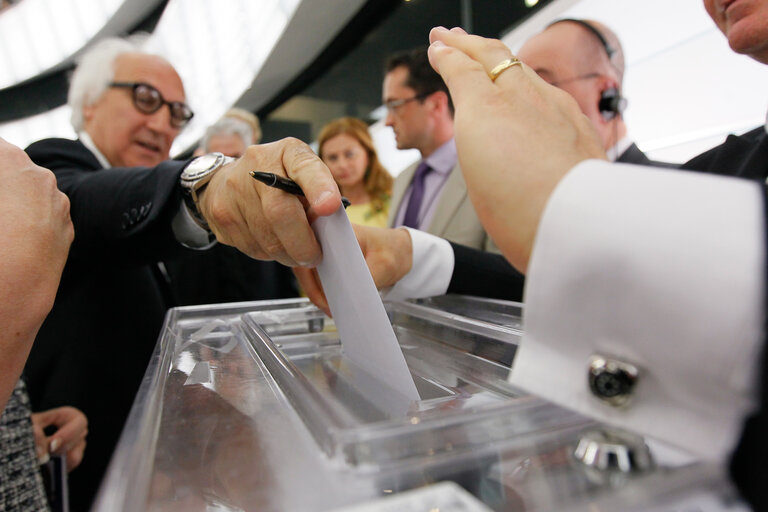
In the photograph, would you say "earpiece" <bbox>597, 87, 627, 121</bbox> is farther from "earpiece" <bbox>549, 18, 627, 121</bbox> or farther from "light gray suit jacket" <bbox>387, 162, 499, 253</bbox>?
"light gray suit jacket" <bbox>387, 162, 499, 253</bbox>

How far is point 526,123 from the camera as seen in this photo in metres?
0.41

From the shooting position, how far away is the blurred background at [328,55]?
1.93 metres

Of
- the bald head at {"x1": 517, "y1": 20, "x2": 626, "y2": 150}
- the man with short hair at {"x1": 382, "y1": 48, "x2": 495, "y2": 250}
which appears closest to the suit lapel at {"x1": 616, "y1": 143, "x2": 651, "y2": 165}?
the bald head at {"x1": 517, "y1": 20, "x2": 626, "y2": 150}

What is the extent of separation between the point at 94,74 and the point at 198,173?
4.38 ft

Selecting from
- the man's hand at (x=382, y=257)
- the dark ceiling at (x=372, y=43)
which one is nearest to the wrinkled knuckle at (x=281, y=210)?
the man's hand at (x=382, y=257)

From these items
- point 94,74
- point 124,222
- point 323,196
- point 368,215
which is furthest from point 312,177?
point 368,215

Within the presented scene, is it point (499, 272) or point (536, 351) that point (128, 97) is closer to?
point (499, 272)

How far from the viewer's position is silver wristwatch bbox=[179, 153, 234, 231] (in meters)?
0.94

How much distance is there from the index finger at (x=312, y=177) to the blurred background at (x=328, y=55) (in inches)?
46.2

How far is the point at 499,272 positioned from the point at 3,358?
1.02 m

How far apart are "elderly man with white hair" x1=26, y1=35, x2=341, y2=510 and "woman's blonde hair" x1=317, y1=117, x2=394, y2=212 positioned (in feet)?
4.37

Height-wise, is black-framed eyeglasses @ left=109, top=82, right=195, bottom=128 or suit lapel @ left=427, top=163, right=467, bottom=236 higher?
black-framed eyeglasses @ left=109, top=82, right=195, bottom=128

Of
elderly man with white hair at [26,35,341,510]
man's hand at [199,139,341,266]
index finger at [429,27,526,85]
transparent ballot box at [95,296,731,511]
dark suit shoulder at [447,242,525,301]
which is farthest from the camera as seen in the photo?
dark suit shoulder at [447,242,525,301]

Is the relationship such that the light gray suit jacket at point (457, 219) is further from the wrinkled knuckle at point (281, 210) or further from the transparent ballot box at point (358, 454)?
the transparent ballot box at point (358, 454)
